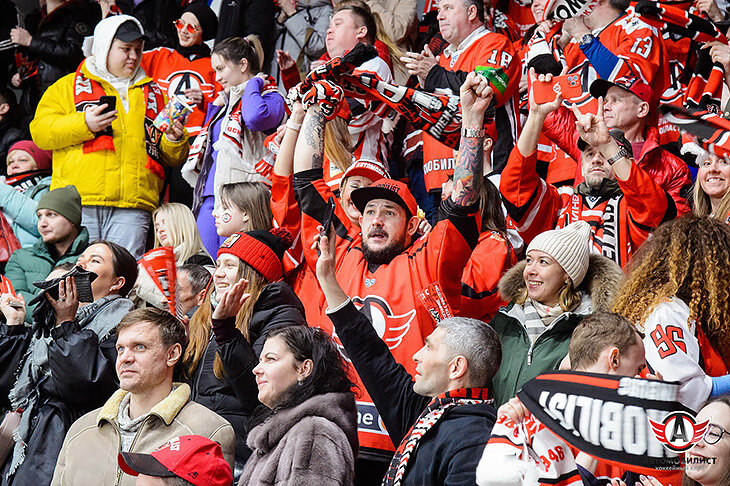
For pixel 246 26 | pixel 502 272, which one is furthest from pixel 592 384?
pixel 246 26

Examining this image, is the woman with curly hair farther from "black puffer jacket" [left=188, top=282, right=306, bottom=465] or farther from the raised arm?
"black puffer jacket" [left=188, top=282, right=306, bottom=465]

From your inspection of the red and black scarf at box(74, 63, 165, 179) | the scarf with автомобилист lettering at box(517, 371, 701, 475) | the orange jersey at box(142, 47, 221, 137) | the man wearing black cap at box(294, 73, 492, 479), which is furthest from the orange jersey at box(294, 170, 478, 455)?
the orange jersey at box(142, 47, 221, 137)

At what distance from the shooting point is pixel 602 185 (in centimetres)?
540

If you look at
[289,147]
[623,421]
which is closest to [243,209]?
[289,147]

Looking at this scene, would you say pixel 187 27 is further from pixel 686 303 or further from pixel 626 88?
pixel 686 303

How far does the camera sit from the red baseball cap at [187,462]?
11.7 ft

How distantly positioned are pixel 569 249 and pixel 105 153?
410cm

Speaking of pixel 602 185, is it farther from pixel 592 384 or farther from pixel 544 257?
pixel 592 384

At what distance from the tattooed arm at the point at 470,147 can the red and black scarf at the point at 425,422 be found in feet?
3.20

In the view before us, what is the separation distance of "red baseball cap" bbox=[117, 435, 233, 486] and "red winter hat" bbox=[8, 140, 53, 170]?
188 inches

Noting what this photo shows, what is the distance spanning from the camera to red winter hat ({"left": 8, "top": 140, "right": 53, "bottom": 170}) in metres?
7.98

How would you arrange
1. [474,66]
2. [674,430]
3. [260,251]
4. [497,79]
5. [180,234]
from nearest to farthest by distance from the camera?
[674,430] → [497,79] → [260,251] → [474,66] → [180,234]

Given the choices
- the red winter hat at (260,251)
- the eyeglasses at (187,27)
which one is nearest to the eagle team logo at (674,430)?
the red winter hat at (260,251)

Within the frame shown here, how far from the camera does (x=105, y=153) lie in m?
7.35
